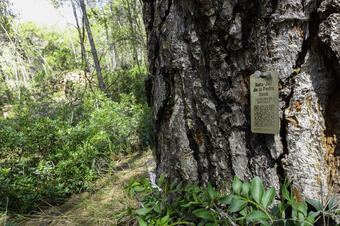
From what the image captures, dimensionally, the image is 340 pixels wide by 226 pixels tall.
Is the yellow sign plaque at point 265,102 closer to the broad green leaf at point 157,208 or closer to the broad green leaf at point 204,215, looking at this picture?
the broad green leaf at point 204,215

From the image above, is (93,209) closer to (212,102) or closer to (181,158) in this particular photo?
(181,158)

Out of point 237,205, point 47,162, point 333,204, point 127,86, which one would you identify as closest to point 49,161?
point 47,162

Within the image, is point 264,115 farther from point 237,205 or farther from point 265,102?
point 237,205

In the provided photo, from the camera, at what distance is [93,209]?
64.6 inches

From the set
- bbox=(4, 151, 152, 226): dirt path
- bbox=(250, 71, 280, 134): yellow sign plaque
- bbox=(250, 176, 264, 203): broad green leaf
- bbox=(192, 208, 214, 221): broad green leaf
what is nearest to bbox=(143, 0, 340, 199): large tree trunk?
Result: bbox=(250, 71, 280, 134): yellow sign plaque

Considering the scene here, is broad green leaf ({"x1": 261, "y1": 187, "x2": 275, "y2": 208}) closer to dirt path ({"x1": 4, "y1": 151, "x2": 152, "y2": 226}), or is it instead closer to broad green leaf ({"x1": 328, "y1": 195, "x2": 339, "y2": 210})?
broad green leaf ({"x1": 328, "y1": 195, "x2": 339, "y2": 210})

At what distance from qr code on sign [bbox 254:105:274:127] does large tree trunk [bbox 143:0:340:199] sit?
45 mm

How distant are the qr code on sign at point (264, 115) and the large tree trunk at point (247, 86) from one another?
45 millimetres

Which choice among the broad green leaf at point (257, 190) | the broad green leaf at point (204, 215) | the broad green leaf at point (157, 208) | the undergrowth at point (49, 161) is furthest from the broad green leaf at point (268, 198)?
the undergrowth at point (49, 161)

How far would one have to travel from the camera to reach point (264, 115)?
766 millimetres

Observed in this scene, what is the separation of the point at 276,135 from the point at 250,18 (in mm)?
497

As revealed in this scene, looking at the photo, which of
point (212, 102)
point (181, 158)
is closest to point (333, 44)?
point (212, 102)

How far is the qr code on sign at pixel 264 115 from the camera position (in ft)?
2.50

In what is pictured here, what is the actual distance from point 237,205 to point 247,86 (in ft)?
1.60
